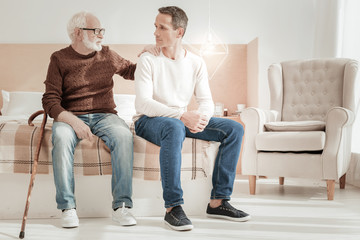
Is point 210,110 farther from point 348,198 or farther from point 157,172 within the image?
point 348,198

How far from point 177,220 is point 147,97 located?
64 cm

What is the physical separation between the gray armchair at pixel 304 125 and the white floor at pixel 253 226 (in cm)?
30

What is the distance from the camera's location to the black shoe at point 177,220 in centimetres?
173

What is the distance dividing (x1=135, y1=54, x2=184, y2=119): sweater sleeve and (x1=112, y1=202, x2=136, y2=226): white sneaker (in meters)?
0.50

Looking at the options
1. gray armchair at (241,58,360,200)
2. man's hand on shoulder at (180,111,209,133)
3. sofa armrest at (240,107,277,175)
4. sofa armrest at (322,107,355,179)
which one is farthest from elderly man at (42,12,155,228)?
sofa armrest at (322,107,355,179)

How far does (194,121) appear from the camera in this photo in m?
1.91

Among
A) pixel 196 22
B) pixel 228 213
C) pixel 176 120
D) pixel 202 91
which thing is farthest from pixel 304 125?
pixel 196 22

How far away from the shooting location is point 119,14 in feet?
14.9

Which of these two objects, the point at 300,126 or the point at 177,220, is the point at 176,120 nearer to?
the point at 177,220

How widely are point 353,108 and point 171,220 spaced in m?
1.93

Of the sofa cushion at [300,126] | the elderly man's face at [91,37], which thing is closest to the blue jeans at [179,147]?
the elderly man's face at [91,37]

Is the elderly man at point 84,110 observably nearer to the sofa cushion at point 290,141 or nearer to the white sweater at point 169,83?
the white sweater at point 169,83

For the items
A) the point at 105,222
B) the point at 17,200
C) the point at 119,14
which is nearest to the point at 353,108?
the point at 105,222

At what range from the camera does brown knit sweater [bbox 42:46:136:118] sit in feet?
6.77
